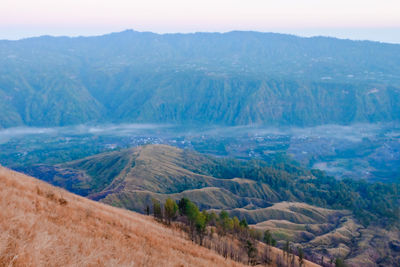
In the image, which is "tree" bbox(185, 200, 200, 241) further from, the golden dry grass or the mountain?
the mountain

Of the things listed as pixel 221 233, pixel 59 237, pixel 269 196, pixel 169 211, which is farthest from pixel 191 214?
pixel 269 196

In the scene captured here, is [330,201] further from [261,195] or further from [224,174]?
[224,174]

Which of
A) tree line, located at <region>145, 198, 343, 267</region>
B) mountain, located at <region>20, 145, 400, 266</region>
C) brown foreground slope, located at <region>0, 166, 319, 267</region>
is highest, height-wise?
brown foreground slope, located at <region>0, 166, 319, 267</region>

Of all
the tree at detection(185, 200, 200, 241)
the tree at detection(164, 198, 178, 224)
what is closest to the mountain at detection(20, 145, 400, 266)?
the tree at detection(185, 200, 200, 241)

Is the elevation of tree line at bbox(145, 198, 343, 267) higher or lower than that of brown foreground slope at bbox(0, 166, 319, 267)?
Result: lower

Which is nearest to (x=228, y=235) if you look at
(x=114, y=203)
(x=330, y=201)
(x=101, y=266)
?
(x=101, y=266)
